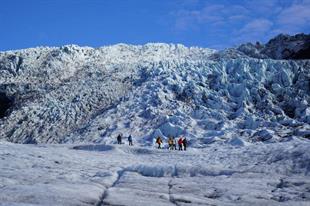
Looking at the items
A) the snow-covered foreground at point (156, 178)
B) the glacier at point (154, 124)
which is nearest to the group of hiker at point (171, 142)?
the glacier at point (154, 124)

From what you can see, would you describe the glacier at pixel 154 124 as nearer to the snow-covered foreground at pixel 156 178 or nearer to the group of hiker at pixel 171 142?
the snow-covered foreground at pixel 156 178

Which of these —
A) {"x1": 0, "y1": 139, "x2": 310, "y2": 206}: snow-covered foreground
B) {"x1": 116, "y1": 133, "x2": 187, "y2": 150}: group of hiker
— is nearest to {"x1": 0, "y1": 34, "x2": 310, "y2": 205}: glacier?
{"x1": 0, "y1": 139, "x2": 310, "y2": 206}: snow-covered foreground

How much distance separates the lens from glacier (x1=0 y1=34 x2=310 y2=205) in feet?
58.1

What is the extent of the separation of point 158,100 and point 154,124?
391 cm

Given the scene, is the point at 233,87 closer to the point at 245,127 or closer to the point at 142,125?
the point at 245,127

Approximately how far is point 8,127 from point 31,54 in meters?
14.6

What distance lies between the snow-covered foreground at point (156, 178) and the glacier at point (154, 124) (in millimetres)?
54

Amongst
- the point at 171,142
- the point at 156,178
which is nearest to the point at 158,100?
the point at 171,142

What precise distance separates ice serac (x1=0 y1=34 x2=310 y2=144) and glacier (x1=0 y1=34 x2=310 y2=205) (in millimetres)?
102

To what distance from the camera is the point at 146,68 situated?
48.5 meters

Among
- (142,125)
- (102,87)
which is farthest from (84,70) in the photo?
(142,125)

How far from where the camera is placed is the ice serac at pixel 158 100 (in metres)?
36.0

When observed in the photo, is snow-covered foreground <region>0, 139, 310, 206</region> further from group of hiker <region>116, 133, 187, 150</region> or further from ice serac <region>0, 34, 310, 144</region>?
ice serac <region>0, 34, 310, 144</region>

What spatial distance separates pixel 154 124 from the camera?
3716 cm
